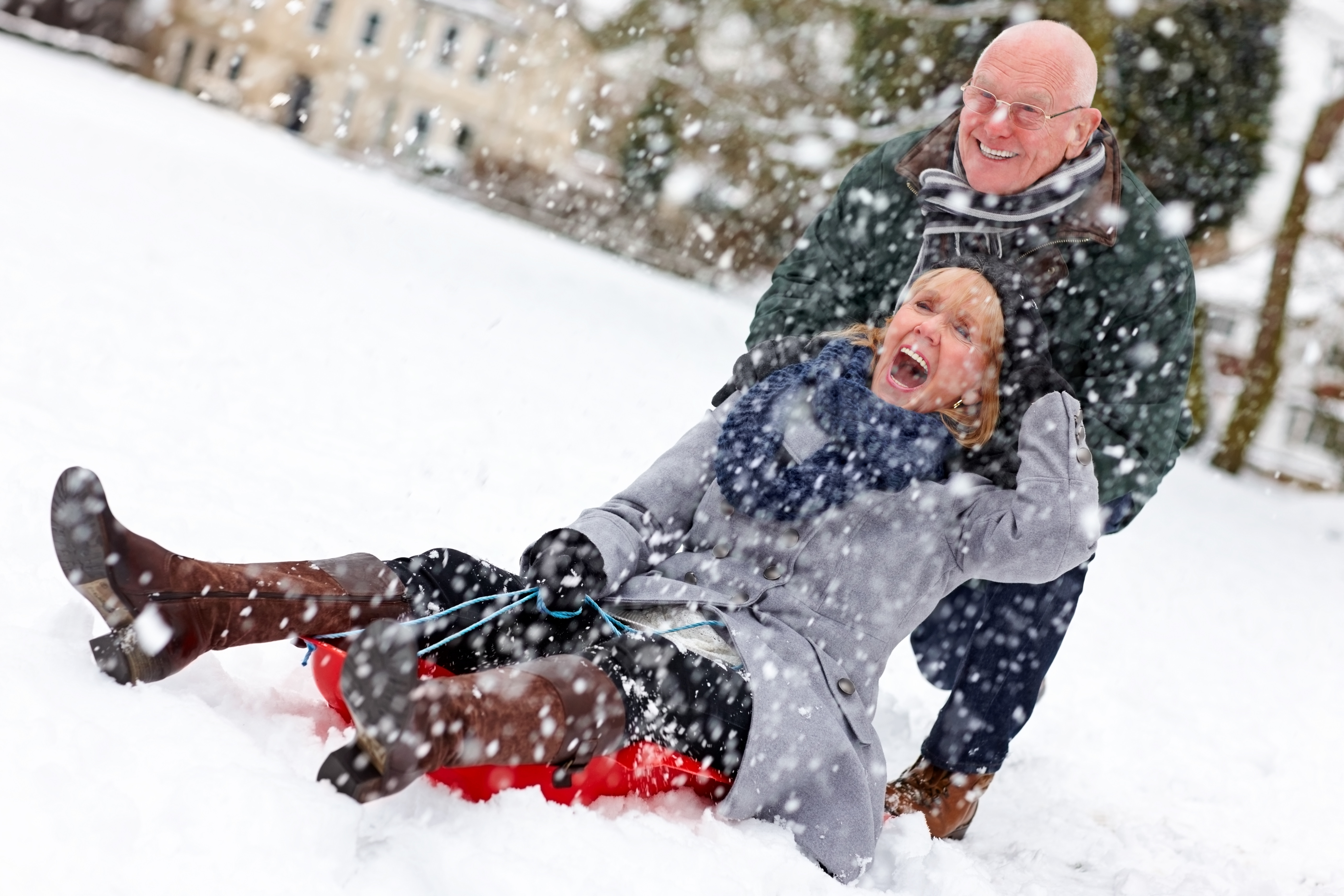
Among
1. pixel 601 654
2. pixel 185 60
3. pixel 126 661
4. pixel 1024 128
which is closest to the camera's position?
pixel 126 661

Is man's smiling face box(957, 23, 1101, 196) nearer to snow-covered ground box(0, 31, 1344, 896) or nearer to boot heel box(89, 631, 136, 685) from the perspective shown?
snow-covered ground box(0, 31, 1344, 896)

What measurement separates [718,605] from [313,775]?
0.95 metres

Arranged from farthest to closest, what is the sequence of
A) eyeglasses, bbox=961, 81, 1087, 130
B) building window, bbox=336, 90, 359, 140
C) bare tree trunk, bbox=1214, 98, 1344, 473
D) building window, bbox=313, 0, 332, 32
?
building window, bbox=313, 0, 332, 32, building window, bbox=336, 90, 359, 140, bare tree trunk, bbox=1214, 98, 1344, 473, eyeglasses, bbox=961, 81, 1087, 130

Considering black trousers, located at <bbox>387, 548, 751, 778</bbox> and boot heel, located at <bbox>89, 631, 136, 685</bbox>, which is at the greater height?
black trousers, located at <bbox>387, 548, 751, 778</bbox>

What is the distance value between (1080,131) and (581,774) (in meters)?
2.02

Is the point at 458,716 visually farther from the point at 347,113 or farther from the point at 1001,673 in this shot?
the point at 347,113

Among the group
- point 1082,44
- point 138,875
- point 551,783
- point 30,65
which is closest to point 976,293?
point 1082,44

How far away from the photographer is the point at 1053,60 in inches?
117

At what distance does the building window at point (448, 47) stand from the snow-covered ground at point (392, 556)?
26066mm

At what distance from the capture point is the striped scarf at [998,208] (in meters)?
2.96

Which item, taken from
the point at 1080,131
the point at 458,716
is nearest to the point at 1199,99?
the point at 1080,131

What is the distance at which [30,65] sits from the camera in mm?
20094

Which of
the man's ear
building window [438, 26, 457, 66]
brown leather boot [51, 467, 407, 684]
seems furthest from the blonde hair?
building window [438, 26, 457, 66]

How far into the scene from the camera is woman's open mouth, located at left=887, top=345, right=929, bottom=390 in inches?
108
